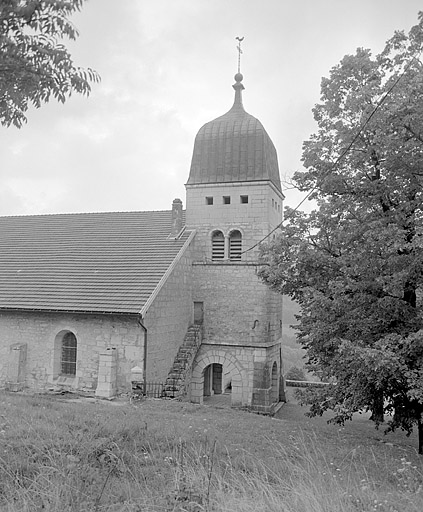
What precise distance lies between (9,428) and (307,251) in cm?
670

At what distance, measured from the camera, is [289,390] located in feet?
85.6

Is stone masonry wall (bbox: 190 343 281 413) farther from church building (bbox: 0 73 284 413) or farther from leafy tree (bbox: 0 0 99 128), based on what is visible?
Answer: leafy tree (bbox: 0 0 99 128)

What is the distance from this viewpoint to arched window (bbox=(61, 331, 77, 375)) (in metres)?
18.4

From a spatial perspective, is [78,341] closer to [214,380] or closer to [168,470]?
[214,380]

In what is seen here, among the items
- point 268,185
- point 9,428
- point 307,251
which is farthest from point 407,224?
point 268,185

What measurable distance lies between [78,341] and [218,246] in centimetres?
725

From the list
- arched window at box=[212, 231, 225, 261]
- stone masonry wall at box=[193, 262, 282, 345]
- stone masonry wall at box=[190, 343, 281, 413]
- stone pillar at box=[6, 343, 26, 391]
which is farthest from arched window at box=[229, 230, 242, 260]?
stone pillar at box=[6, 343, 26, 391]

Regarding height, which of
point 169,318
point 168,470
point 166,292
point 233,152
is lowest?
point 168,470

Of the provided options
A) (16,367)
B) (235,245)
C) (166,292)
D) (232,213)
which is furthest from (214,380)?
(16,367)

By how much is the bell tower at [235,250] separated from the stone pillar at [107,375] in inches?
184

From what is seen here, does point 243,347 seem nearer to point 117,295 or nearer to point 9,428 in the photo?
point 117,295

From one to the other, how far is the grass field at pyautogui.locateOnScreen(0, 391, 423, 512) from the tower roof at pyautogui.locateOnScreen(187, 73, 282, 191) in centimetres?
1252

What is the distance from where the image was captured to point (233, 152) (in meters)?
21.8

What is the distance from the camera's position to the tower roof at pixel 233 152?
848 inches
